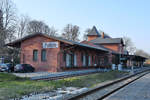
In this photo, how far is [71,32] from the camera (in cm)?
6219

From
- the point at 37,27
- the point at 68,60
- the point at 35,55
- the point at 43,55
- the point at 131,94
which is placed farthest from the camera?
the point at 37,27

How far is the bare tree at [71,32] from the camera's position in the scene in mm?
61700

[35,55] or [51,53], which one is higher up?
[51,53]

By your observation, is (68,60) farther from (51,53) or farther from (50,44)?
(50,44)

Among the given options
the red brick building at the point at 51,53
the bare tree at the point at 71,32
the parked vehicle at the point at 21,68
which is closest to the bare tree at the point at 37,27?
the bare tree at the point at 71,32

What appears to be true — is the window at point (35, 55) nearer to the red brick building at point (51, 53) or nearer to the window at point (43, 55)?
the red brick building at point (51, 53)

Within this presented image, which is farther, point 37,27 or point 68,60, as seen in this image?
point 37,27

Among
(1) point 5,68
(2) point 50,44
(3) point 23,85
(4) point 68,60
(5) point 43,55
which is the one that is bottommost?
(3) point 23,85

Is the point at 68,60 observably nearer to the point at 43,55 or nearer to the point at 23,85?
the point at 43,55

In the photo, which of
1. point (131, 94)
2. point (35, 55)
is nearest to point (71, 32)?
point (35, 55)

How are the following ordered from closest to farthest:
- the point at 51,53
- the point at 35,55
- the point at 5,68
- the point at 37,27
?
the point at 5,68, the point at 51,53, the point at 35,55, the point at 37,27

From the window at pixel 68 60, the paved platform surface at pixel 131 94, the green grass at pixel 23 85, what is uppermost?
the window at pixel 68 60

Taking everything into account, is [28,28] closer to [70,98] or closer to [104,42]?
[104,42]

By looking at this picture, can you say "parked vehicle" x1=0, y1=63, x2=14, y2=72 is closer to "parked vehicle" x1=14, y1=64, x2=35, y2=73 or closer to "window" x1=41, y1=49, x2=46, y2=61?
"parked vehicle" x1=14, y1=64, x2=35, y2=73
